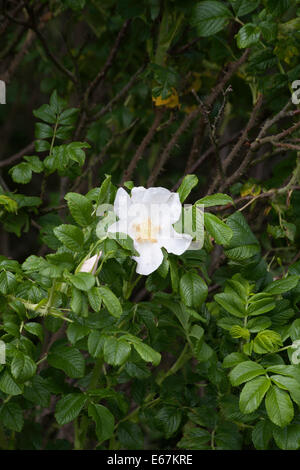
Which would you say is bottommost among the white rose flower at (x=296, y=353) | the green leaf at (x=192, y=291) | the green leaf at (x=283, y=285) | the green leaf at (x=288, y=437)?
the green leaf at (x=288, y=437)

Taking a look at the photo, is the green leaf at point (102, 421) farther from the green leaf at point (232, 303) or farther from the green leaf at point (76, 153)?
the green leaf at point (76, 153)

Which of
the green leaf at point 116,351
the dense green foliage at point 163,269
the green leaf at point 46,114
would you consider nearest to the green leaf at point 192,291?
the dense green foliage at point 163,269

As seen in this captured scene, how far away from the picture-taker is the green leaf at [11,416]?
1.01 metres

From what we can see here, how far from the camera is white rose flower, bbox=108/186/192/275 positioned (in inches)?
33.8

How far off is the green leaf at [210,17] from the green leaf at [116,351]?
2.04ft

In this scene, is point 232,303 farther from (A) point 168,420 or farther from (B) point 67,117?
(B) point 67,117

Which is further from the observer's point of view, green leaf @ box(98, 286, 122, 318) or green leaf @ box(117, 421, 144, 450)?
green leaf @ box(117, 421, 144, 450)

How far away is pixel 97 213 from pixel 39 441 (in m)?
0.61

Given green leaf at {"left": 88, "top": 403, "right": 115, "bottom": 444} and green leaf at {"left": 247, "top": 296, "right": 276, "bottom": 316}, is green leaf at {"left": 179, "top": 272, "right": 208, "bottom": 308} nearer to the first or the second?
green leaf at {"left": 247, "top": 296, "right": 276, "bottom": 316}

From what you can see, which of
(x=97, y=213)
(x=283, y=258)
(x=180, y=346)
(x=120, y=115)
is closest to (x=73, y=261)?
(x=97, y=213)

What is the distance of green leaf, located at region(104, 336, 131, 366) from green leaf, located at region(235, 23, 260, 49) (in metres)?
0.55

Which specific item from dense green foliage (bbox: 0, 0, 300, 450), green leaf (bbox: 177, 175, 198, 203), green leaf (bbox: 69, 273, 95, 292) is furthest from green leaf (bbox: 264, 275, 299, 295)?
green leaf (bbox: 69, 273, 95, 292)

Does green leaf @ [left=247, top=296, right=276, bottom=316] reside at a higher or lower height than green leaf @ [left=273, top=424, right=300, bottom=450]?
higher

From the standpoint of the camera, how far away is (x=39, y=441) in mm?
1276
